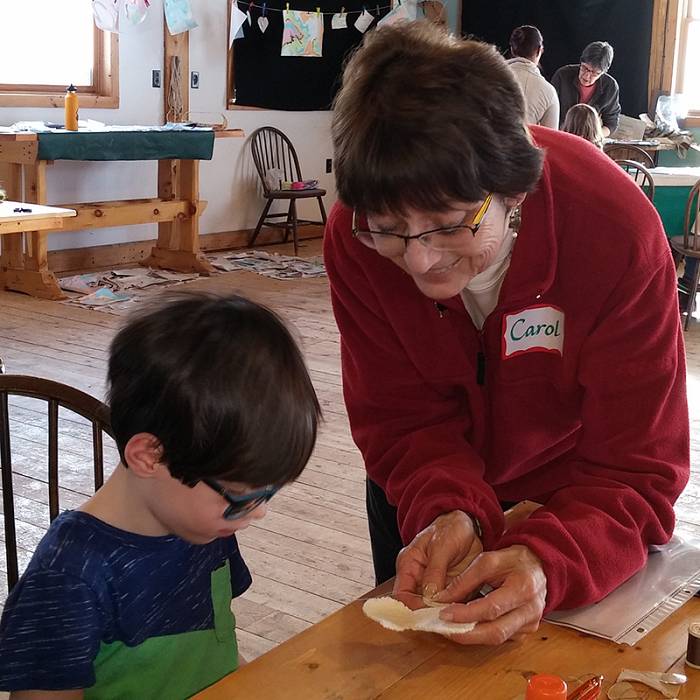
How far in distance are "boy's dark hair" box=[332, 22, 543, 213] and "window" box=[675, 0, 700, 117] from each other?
7.45 m

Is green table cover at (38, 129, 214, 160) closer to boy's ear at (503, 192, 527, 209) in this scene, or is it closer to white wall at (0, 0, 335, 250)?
white wall at (0, 0, 335, 250)

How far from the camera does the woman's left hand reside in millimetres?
1062

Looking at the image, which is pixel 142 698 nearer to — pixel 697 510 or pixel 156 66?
pixel 697 510

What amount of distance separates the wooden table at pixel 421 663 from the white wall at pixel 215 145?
16.8ft

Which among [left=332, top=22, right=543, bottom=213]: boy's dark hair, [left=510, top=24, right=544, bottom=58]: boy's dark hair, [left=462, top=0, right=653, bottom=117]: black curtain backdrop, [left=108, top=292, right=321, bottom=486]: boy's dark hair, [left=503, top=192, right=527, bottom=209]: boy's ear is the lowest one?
[left=108, top=292, right=321, bottom=486]: boy's dark hair

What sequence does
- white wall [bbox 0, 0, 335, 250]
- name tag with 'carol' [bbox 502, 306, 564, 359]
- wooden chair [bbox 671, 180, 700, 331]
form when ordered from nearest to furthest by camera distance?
name tag with 'carol' [bbox 502, 306, 564, 359]
wooden chair [bbox 671, 180, 700, 331]
white wall [bbox 0, 0, 335, 250]

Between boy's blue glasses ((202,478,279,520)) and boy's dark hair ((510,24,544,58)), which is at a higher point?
boy's dark hair ((510,24,544,58))

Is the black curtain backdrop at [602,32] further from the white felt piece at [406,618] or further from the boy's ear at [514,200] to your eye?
the white felt piece at [406,618]

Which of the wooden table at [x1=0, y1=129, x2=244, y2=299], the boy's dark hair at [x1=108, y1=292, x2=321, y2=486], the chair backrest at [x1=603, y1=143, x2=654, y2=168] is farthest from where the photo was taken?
the chair backrest at [x1=603, y1=143, x2=654, y2=168]

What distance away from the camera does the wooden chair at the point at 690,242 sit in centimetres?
515

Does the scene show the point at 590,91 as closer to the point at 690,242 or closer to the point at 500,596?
the point at 690,242

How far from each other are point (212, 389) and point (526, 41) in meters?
5.12

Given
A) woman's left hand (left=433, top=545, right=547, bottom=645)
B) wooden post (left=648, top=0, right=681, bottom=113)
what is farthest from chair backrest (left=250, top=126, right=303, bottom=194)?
woman's left hand (left=433, top=545, right=547, bottom=645)

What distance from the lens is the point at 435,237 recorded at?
1.14 m
